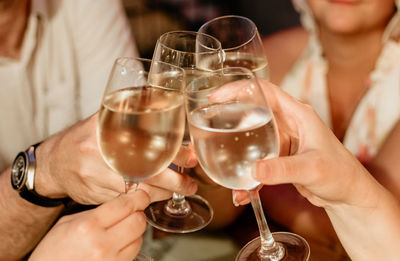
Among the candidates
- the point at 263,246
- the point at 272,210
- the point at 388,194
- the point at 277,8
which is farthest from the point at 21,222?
the point at 277,8

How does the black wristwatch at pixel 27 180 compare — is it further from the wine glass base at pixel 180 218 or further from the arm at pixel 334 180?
the arm at pixel 334 180

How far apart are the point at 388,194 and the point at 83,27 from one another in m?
1.51

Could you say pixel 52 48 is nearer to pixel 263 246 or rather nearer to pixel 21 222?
pixel 21 222

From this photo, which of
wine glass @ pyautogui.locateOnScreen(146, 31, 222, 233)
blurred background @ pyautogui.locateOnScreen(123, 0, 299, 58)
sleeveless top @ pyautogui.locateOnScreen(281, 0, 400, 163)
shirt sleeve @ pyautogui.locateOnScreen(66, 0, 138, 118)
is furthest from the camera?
blurred background @ pyautogui.locateOnScreen(123, 0, 299, 58)

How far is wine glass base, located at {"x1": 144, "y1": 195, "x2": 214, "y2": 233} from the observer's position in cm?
111

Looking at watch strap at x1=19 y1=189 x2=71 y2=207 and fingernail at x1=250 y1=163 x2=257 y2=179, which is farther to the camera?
watch strap at x1=19 y1=189 x2=71 y2=207

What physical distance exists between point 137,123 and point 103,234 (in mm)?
199

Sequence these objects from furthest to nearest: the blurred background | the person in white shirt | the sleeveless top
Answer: the blurred background < the person in white shirt < the sleeveless top

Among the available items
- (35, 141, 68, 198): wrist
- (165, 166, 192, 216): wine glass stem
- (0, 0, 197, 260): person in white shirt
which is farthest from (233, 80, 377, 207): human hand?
(0, 0, 197, 260): person in white shirt

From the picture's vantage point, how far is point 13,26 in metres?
1.90

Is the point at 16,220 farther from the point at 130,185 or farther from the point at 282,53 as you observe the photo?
the point at 282,53

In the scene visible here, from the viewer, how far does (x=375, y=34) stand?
1.83m

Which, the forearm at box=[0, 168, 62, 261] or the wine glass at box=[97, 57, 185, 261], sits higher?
the wine glass at box=[97, 57, 185, 261]

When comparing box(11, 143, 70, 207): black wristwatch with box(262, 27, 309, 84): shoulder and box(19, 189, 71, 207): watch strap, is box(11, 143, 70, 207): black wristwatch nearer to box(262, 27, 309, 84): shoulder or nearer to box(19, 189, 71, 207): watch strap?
box(19, 189, 71, 207): watch strap
